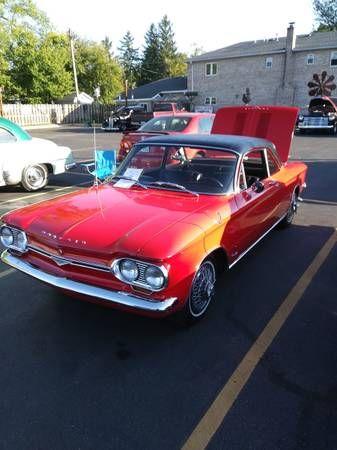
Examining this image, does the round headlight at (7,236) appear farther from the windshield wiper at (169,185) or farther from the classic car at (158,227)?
the windshield wiper at (169,185)

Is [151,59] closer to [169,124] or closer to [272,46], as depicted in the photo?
[272,46]

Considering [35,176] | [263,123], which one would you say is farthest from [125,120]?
[263,123]

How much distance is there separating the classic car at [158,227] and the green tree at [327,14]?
6536cm

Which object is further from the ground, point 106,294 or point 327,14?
point 327,14

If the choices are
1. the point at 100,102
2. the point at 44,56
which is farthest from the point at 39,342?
the point at 100,102

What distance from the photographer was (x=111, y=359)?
10.5 ft

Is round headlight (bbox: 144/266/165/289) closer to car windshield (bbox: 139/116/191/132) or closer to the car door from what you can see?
the car door

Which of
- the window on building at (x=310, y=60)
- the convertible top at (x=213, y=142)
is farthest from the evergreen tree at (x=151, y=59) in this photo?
the convertible top at (x=213, y=142)

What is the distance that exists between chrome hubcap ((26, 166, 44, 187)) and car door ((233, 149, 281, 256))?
5.41 m

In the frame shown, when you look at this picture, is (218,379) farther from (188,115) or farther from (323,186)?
(188,115)

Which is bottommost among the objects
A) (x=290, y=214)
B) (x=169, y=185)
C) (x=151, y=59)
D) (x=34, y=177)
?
(x=290, y=214)

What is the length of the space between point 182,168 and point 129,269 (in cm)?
185

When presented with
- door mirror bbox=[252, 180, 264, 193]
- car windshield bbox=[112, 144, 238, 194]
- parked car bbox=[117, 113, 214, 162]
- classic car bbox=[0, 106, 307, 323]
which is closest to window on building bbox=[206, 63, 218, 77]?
parked car bbox=[117, 113, 214, 162]

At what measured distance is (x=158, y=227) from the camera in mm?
3350
